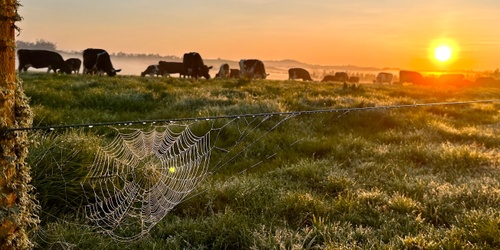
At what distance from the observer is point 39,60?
3781 cm

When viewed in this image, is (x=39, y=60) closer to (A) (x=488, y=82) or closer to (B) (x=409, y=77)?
(A) (x=488, y=82)

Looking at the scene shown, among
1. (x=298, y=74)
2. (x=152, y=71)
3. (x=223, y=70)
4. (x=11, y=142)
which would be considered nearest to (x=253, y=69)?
(x=223, y=70)

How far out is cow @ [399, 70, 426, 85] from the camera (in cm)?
6400

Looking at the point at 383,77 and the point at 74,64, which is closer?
the point at 74,64

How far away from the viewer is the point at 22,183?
3.04m

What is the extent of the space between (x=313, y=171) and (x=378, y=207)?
162cm

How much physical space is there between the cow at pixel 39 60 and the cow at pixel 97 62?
300 centimetres

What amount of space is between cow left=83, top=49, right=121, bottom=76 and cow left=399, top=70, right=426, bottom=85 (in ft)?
147

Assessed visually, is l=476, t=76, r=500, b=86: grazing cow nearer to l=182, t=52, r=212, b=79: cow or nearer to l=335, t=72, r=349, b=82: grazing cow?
l=335, t=72, r=349, b=82: grazing cow

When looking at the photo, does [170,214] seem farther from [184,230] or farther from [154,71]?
[154,71]

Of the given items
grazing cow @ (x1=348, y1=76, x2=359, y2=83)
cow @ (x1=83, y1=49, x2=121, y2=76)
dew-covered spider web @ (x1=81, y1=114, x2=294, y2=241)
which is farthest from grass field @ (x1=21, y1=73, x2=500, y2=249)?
grazing cow @ (x1=348, y1=76, x2=359, y2=83)

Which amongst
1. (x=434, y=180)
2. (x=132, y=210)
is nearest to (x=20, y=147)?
(x=132, y=210)

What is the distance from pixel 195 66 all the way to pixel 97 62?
8.59m

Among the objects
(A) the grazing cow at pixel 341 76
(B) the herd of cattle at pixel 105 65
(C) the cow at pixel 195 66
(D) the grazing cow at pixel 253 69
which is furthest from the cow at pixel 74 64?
(A) the grazing cow at pixel 341 76
